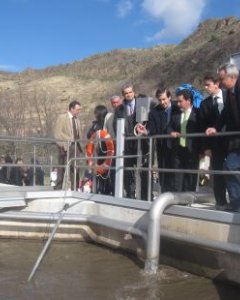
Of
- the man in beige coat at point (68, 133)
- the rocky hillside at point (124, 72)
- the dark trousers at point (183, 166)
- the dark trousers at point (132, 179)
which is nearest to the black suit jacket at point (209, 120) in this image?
the dark trousers at point (183, 166)

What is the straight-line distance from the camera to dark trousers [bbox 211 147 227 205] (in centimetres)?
667

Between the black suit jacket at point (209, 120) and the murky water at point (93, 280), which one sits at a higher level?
the black suit jacket at point (209, 120)

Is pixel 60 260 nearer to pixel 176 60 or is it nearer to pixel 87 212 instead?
pixel 87 212

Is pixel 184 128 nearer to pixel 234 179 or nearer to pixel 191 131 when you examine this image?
pixel 191 131

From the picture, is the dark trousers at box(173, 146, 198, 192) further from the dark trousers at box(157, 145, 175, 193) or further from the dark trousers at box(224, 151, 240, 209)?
the dark trousers at box(224, 151, 240, 209)

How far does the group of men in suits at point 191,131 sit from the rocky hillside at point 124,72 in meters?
23.4

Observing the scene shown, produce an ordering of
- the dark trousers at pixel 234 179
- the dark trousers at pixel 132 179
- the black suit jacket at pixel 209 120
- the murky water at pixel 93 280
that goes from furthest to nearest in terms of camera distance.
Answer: the dark trousers at pixel 132 179 < the black suit jacket at pixel 209 120 < the dark trousers at pixel 234 179 < the murky water at pixel 93 280

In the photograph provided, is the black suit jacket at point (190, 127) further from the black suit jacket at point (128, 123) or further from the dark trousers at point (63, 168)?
the dark trousers at point (63, 168)

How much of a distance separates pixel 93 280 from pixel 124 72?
57.6 metres

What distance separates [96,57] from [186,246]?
67773mm

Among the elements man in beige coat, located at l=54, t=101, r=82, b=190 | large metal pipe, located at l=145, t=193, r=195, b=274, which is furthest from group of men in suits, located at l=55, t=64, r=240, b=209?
man in beige coat, located at l=54, t=101, r=82, b=190

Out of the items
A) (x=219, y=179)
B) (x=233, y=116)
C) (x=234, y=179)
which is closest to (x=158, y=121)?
(x=219, y=179)

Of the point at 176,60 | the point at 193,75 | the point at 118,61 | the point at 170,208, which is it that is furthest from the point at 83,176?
the point at 118,61

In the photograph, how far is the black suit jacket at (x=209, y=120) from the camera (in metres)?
6.58
